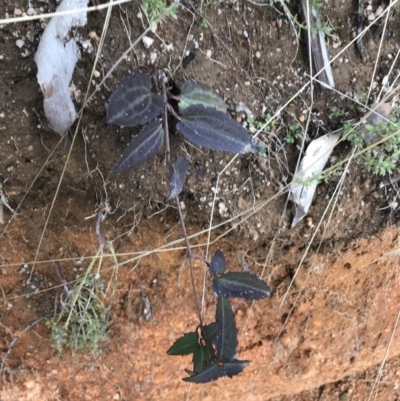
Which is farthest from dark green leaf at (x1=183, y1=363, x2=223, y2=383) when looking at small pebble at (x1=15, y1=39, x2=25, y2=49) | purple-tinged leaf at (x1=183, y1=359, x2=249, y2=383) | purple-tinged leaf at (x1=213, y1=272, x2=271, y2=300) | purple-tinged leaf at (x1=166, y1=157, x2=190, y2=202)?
small pebble at (x1=15, y1=39, x2=25, y2=49)

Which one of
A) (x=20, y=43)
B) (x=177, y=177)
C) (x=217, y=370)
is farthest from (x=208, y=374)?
(x=20, y=43)

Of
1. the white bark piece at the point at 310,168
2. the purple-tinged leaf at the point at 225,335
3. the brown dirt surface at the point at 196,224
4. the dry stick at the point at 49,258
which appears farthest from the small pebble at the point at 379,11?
the dry stick at the point at 49,258

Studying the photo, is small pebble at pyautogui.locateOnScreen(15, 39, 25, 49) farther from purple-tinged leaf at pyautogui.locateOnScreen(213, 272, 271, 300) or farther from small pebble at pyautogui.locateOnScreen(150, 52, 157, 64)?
purple-tinged leaf at pyautogui.locateOnScreen(213, 272, 271, 300)

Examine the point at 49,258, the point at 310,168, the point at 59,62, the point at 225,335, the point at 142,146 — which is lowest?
the point at 49,258

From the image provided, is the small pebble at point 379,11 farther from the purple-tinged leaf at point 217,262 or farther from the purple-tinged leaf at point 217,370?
the purple-tinged leaf at point 217,370

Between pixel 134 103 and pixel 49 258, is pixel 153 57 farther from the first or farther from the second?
pixel 49 258

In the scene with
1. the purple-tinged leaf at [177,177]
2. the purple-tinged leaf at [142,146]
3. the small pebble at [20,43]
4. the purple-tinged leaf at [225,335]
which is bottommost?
the purple-tinged leaf at [225,335]
